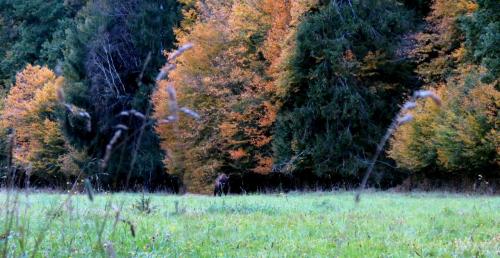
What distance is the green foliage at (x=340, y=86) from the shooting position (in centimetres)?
2617

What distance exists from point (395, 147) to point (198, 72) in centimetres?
1094

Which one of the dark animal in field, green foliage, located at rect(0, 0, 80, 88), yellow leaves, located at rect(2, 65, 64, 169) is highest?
green foliage, located at rect(0, 0, 80, 88)

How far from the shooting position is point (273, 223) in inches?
312

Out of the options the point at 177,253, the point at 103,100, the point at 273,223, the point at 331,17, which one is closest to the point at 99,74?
the point at 103,100

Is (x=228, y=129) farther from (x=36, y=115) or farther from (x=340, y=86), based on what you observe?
(x=36, y=115)

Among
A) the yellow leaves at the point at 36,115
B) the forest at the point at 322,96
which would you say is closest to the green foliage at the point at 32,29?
the yellow leaves at the point at 36,115

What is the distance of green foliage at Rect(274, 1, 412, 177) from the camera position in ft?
85.9

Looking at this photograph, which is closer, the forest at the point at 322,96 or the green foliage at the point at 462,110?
the green foliage at the point at 462,110

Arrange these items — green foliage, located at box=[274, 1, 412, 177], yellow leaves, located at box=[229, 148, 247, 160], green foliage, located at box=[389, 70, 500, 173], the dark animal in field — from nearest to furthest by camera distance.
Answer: the dark animal in field, green foliage, located at box=[389, 70, 500, 173], green foliage, located at box=[274, 1, 412, 177], yellow leaves, located at box=[229, 148, 247, 160]

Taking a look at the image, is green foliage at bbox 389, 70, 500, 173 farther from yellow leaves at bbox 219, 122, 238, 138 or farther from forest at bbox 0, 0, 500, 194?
yellow leaves at bbox 219, 122, 238, 138

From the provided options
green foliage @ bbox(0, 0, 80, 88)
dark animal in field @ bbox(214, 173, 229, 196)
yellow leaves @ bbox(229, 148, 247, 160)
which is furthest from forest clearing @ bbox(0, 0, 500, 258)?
green foliage @ bbox(0, 0, 80, 88)

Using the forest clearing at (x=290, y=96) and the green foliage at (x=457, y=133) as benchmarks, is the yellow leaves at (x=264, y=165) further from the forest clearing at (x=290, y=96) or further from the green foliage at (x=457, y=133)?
the green foliage at (x=457, y=133)

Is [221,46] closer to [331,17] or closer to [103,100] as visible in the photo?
[331,17]

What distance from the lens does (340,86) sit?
2652 cm
